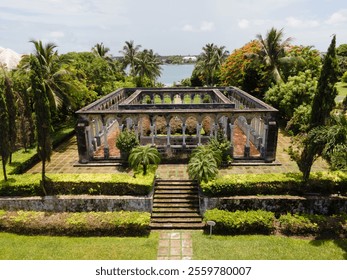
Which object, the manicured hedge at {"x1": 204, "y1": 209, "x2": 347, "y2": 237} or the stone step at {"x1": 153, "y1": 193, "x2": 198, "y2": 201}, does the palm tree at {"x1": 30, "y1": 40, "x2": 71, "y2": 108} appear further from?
the manicured hedge at {"x1": 204, "y1": 209, "x2": 347, "y2": 237}

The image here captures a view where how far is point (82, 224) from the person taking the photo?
565 inches

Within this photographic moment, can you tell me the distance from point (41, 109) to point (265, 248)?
13.3m

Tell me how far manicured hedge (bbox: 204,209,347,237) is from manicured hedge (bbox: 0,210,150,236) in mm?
3702

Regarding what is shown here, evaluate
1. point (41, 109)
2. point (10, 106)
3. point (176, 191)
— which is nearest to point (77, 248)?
point (176, 191)

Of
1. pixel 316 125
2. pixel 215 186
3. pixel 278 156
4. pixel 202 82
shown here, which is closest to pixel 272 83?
pixel 278 156

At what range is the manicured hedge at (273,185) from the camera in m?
15.5

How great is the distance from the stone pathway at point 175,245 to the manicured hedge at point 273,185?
275 centimetres

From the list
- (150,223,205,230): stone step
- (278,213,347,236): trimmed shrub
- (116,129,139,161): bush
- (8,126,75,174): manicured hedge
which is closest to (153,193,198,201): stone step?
(150,223,205,230): stone step

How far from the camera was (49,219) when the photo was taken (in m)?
14.8

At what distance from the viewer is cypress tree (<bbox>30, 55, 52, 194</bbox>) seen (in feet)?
46.1

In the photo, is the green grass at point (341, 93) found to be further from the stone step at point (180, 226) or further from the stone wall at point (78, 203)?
the stone wall at point (78, 203)

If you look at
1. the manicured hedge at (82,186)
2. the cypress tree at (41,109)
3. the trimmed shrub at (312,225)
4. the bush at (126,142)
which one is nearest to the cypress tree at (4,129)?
the manicured hedge at (82,186)
